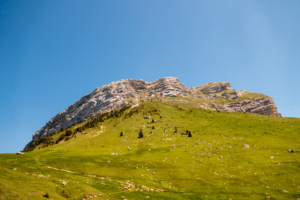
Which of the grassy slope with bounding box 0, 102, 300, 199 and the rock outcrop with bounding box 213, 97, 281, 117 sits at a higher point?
the rock outcrop with bounding box 213, 97, 281, 117

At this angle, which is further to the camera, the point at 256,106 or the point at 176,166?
the point at 256,106

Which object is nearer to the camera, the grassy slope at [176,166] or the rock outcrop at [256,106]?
the grassy slope at [176,166]

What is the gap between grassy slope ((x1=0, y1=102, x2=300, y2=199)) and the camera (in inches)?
964

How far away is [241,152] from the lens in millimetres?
48812

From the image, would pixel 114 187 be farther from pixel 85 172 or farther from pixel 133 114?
pixel 133 114

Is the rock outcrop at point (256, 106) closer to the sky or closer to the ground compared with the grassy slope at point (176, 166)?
closer to the sky

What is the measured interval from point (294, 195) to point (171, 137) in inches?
1803

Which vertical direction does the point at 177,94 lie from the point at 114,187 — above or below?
above

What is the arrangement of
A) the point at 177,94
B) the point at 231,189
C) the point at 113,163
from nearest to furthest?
the point at 231,189 < the point at 113,163 < the point at 177,94

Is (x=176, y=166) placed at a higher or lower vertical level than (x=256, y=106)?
lower

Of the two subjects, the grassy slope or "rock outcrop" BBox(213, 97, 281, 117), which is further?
"rock outcrop" BBox(213, 97, 281, 117)

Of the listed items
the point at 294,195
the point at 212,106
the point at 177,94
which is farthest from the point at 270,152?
the point at 177,94

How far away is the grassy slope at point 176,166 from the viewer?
2448 centimetres

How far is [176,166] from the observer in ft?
133
